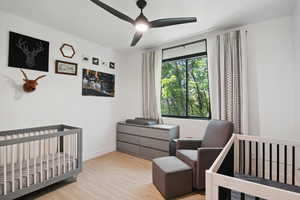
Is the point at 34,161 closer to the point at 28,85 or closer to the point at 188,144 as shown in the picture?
the point at 28,85

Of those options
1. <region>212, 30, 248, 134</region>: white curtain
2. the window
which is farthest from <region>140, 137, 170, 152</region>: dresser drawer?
<region>212, 30, 248, 134</region>: white curtain

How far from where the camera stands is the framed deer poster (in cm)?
246

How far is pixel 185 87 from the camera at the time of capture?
3.62 metres

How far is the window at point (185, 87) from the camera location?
132 inches

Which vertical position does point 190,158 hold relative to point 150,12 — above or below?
below

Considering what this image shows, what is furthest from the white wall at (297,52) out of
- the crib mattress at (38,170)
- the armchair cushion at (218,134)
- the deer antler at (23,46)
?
the deer antler at (23,46)

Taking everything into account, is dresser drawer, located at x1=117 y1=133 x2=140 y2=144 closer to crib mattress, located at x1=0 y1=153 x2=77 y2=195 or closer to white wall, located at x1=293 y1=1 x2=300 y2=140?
crib mattress, located at x1=0 y1=153 x2=77 y2=195

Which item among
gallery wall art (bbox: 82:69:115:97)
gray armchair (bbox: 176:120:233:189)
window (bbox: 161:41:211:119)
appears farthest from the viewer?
gallery wall art (bbox: 82:69:115:97)

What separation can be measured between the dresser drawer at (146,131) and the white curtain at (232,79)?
1.08m

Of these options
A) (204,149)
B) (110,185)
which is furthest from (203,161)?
(110,185)

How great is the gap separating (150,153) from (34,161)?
6.80 feet

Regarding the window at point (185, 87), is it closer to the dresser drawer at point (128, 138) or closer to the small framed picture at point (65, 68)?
the dresser drawer at point (128, 138)

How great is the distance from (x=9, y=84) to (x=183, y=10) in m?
2.88

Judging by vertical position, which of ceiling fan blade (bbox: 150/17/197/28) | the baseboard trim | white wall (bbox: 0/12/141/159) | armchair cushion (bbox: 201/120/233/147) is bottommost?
the baseboard trim
